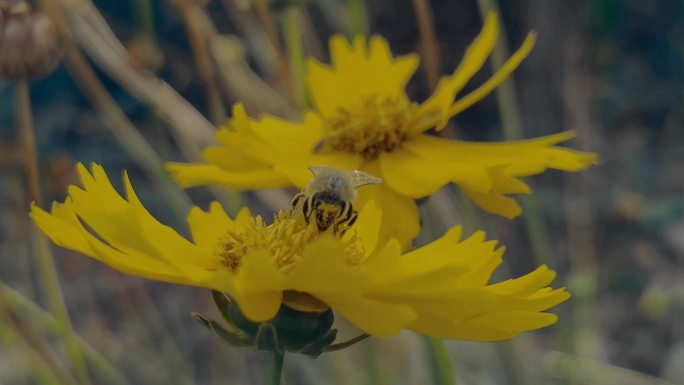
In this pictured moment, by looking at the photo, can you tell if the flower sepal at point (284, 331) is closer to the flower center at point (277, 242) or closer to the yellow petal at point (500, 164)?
the flower center at point (277, 242)

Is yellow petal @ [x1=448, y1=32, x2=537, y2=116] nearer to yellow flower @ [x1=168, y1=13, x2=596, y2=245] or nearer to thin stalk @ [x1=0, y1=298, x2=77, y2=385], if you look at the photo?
yellow flower @ [x1=168, y1=13, x2=596, y2=245]

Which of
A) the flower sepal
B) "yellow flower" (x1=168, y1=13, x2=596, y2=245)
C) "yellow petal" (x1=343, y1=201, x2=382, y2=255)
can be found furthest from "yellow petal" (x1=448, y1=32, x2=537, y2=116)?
the flower sepal

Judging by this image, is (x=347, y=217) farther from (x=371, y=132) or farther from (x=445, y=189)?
(x=445, y=189)

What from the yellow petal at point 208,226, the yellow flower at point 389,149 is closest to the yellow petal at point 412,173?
the yellow flower at point 389,149

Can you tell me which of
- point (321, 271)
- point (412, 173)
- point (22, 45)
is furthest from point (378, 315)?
point (22, 45)

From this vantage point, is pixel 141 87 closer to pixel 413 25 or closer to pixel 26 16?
pixel 26 16

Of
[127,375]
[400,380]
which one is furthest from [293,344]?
[127,375]
